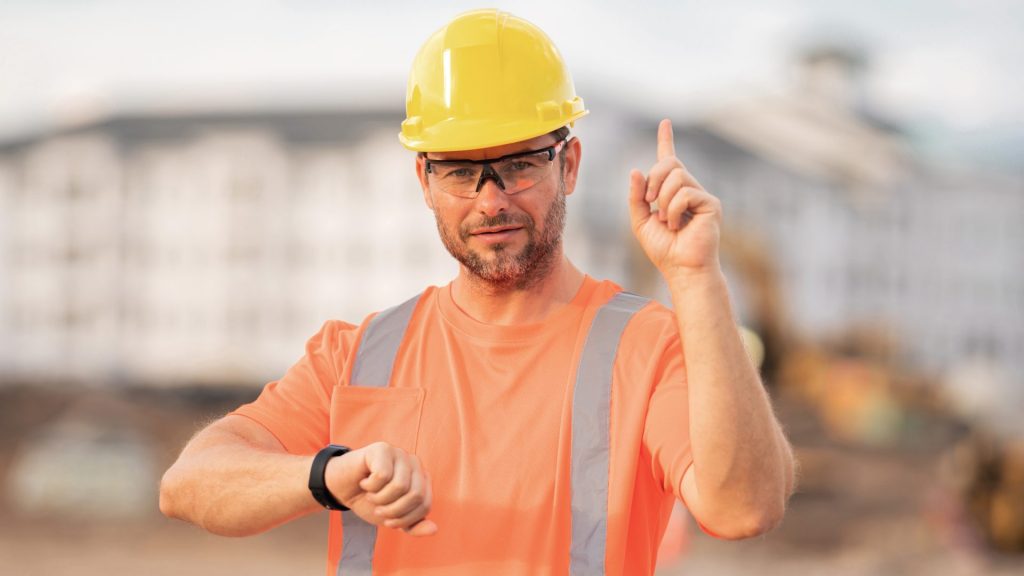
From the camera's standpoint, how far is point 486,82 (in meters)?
2.72

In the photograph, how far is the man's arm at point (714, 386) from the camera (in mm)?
2076

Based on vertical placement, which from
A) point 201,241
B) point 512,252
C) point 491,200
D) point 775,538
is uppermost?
point 491,200

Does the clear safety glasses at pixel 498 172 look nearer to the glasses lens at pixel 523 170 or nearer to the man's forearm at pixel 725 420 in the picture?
the glasses lens at pixel 523 170

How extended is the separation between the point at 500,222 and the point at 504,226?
1 cm

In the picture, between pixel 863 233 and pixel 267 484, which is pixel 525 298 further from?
pixel 863 233

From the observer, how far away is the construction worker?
211 centimetres

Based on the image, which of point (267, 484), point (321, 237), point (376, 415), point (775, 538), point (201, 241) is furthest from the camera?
point (201, 241)

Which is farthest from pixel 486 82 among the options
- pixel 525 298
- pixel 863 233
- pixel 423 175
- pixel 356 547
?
pixel 863 233

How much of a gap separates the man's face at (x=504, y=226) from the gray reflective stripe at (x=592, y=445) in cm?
21

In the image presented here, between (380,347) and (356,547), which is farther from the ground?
(380,347)

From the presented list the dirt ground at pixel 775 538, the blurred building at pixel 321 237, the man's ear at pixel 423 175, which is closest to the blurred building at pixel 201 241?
the blurred building at pixel 321 237

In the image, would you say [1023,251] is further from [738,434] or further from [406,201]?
[738,434]

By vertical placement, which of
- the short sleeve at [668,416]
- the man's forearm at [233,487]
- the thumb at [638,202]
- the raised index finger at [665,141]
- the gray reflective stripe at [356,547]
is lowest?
the gray reflective stripe at [356,547]

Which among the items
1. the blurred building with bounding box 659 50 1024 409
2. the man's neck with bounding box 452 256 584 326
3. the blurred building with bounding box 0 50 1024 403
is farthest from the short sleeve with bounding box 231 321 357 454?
the blurred building with bounding box 659 50 1024 409
